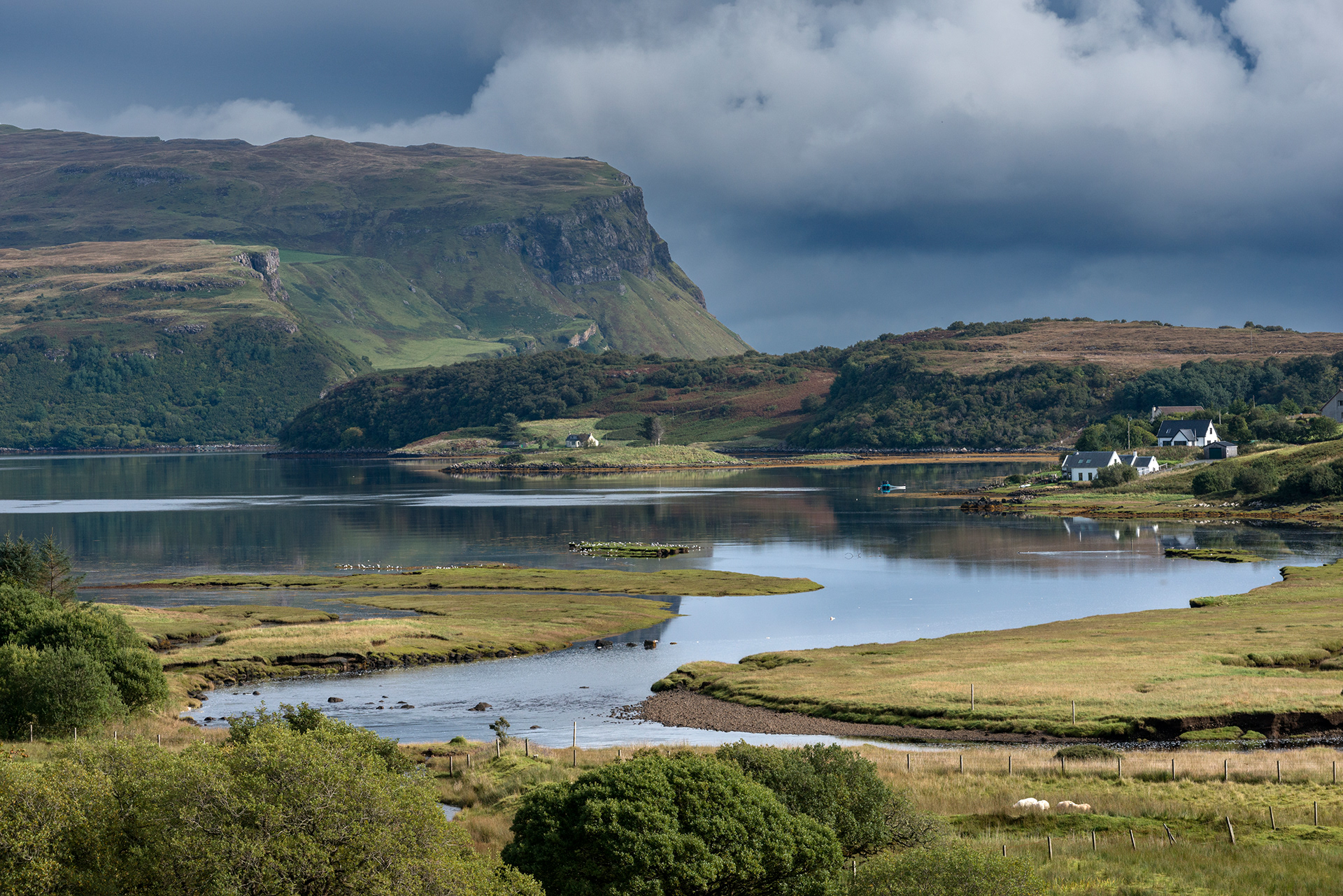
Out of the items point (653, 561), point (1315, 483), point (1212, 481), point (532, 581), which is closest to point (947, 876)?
point (532, 581)

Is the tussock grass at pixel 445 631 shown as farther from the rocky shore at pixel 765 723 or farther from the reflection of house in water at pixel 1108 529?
the reflection of house in water at pixel 1108 529

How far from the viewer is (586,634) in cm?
7056

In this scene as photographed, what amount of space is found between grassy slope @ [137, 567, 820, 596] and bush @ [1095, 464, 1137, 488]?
82.4m

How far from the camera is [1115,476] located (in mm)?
161125

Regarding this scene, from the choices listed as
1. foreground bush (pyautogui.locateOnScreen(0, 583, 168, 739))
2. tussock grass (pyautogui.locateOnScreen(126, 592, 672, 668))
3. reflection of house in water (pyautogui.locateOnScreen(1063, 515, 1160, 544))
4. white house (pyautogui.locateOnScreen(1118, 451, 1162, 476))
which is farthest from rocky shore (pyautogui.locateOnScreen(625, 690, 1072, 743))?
white house (pyautogui.locateOnScreen(1118, 451, 1162, 476))

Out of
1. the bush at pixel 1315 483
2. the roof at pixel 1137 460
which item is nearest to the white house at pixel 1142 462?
the roof at pixel 1137 460

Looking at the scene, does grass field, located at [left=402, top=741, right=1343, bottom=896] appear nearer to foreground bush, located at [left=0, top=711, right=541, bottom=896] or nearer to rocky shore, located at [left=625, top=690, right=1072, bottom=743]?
rocky shore, located at [left=625, top=690, right=1072, bottom=743]

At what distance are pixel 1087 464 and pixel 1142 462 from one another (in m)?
7.70

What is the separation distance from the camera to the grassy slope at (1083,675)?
43.4m

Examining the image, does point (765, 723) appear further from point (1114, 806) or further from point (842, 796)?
point (842, 796)

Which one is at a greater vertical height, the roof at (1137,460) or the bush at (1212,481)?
the roof at (1137,460)

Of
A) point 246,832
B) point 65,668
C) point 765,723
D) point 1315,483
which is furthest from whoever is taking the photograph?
point 1315,483

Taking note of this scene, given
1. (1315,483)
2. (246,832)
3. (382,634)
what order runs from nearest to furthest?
(246,832)
(382,634)
(1315,483)

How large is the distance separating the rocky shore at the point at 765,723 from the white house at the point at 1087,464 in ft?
433
